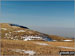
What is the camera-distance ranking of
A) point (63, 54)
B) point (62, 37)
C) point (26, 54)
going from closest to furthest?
point (63, 54) → point (26, 54) → point (62, 37)

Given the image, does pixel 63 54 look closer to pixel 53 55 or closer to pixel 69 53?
pixel 69 53

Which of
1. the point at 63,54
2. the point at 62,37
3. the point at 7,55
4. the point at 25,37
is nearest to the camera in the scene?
the point at 63,54

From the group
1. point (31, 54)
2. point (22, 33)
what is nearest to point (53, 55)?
point (31, 54)

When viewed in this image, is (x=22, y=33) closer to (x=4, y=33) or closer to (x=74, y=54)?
(x=4, y=33)

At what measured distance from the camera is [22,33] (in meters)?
62.1

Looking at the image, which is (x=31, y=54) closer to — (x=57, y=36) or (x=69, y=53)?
(x=69, y=53)

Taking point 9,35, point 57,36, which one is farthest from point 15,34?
point 57,36

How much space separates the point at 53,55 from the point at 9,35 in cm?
3563

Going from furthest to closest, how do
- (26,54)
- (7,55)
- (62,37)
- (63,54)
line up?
(62,37) < (26,54) < (7,55) < (63,54)

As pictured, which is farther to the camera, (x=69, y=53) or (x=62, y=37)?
(x=62, y=37)

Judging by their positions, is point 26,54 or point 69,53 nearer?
point 69,53

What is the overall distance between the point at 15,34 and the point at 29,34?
5.31 metres

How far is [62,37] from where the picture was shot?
69625 millimetres

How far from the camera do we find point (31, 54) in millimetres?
27297
